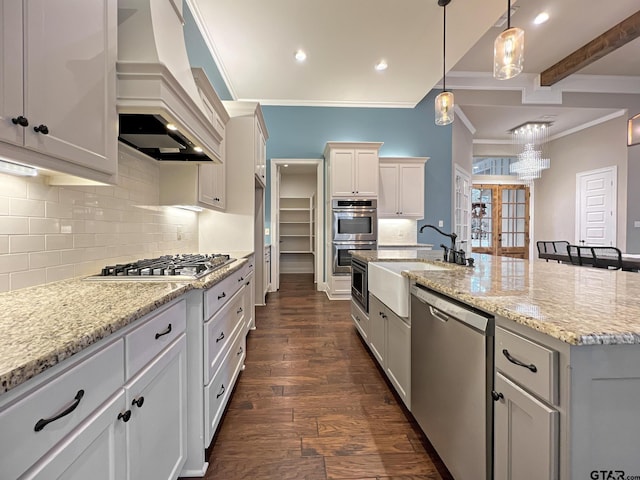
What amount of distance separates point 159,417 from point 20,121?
1010mm

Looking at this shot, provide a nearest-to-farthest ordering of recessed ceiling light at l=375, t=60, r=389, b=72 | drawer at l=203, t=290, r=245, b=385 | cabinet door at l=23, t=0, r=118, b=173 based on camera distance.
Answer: cabinet door at l=23, t=0, r=118, b=173 → drawer at l=203, t=290, r=245, b=385 → recessed ceiling light at l=375, t=60, r=389, b=72

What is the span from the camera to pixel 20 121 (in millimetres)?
790

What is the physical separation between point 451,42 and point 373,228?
266cm

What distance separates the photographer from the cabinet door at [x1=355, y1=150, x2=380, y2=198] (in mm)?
4930

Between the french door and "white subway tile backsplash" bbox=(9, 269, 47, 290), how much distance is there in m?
8.85

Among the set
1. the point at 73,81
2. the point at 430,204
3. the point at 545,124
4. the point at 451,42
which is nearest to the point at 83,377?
the point at 73,81

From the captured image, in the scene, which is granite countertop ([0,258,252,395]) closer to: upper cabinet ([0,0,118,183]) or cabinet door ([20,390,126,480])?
cabinet door ([20,390,126,480])

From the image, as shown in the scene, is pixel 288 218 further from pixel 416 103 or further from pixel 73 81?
pixel 73 81

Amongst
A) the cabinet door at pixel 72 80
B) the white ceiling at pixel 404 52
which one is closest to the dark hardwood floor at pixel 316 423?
the cabinet door at pixel 72 80

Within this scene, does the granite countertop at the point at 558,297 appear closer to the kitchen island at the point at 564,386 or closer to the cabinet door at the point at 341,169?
the kitchen island at the point at 564,386

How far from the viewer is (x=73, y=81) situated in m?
0.99

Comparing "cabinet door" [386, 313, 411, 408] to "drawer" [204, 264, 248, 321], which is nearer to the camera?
"drawer" [204, 264, 248, 321]

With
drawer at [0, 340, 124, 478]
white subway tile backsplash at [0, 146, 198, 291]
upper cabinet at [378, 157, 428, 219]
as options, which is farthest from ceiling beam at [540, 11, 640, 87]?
drawer at [0, 340, 124, 478]

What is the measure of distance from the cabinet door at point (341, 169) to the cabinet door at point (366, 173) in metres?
0.11
